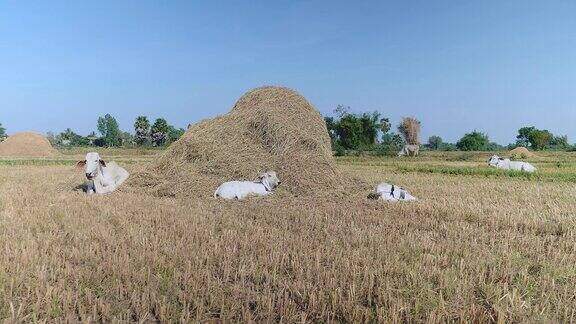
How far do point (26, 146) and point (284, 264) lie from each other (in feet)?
147

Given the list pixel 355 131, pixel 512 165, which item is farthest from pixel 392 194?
pixel 355 131

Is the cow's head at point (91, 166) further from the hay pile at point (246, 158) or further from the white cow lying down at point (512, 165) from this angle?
the white cow lying down at point (512, 165)

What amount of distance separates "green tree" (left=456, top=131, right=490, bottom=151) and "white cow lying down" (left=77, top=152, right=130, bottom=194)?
6564cm

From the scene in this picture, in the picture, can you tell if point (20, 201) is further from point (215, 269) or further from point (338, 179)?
point (338, 179)

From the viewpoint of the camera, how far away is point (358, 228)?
18.7ft

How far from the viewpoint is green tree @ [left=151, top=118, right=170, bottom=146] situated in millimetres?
66375

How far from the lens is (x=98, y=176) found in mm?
9477

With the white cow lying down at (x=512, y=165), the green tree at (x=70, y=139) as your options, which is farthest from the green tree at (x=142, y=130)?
the white cow lying down at (x=512, y=165)

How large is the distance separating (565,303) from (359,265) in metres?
1.69

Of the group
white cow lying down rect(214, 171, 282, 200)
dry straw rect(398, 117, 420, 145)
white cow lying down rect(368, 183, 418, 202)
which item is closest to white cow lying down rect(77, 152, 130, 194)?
white cow lying down rect(214, 171, 282, 200)

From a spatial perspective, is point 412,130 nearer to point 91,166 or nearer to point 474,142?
point 474,142

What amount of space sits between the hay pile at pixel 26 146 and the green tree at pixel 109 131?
3158cm

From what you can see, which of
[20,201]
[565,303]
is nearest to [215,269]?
[565,303]

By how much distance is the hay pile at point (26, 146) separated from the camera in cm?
3984
